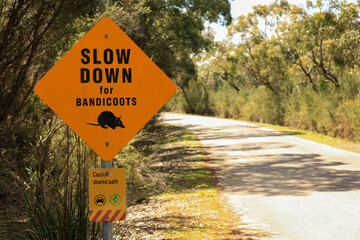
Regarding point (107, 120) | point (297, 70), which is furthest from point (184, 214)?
point (297, 70)

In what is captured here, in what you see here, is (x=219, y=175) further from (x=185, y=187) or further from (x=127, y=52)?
(x=127, y=52)

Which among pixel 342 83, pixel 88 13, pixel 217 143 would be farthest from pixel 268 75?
pixel 88 13

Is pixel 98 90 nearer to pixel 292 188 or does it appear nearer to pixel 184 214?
pixel 184 214

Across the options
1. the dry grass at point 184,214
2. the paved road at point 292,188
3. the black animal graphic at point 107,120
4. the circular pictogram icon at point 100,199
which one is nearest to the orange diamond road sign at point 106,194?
the circular pictogram icon at point 100,199

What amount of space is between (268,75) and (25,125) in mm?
31640

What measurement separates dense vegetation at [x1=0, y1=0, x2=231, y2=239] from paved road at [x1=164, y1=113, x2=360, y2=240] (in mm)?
2425

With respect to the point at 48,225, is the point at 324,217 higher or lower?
lower

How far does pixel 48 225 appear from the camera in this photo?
15.4 ft

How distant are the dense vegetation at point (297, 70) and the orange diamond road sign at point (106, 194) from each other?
11.3 m

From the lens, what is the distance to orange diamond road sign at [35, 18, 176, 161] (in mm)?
4121

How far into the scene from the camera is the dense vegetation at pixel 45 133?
4863mm

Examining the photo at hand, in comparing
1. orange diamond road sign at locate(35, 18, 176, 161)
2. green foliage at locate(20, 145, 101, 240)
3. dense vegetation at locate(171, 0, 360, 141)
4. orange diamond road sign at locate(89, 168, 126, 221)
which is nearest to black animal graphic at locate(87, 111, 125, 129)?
orange diamond road sign at locate(35, 18, 176, 161)

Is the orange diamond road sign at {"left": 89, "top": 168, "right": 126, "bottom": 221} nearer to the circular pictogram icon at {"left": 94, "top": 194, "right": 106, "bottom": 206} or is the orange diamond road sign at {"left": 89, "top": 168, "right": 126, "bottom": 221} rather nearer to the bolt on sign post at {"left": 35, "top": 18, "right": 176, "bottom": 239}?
the circular pictogram icon at {"left": 94, "top": 194, "right": 106, "bottom": 206}

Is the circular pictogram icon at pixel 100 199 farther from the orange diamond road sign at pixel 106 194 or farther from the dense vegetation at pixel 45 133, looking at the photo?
the dense vegetation at pixel 45 133
